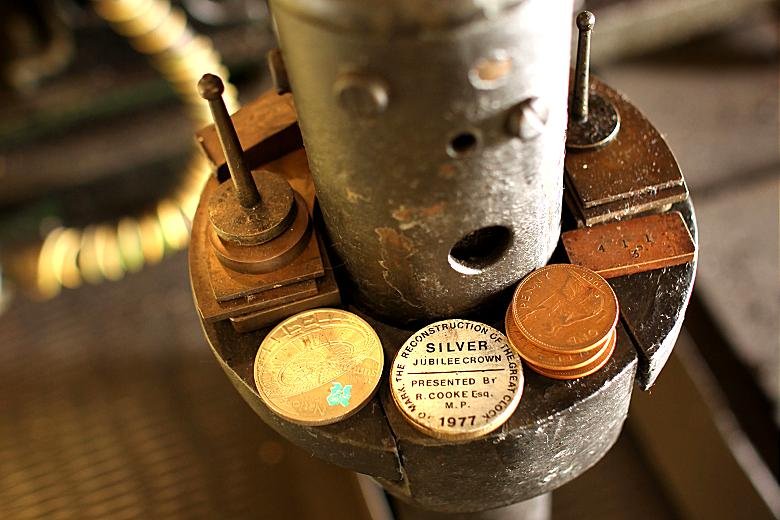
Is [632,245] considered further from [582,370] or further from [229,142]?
[229,142]

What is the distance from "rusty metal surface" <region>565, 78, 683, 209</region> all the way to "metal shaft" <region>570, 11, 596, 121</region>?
5cm

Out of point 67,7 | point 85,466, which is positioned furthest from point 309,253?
point 67,7

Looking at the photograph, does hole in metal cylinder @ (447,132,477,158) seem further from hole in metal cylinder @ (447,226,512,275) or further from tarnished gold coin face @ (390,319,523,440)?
tarnished gold coin face @ (390,319,523,440)

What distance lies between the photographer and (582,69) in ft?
2.98

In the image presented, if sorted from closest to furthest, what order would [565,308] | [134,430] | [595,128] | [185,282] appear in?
1. [565,308]
2. [595,128]
3. [134,430]
4. [185,282]

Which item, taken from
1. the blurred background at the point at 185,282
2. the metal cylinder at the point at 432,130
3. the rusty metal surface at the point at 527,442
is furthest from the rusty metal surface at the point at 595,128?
the blurred background at the point at 185,282

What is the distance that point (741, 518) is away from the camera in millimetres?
1597

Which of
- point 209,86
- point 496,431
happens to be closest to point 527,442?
point 496,431

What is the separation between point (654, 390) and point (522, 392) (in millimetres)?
982

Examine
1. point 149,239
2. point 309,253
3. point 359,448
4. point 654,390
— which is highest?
point 309,253

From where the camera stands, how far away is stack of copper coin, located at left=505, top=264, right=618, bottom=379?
0.85 meters

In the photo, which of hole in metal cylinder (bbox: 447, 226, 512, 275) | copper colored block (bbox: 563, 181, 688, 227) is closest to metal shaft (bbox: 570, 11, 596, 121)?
copper colored block (bbox: 563, 181, 688, 227)

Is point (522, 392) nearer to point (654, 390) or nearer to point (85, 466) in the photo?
point (654, 390)

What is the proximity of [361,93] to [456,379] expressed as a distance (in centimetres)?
35
